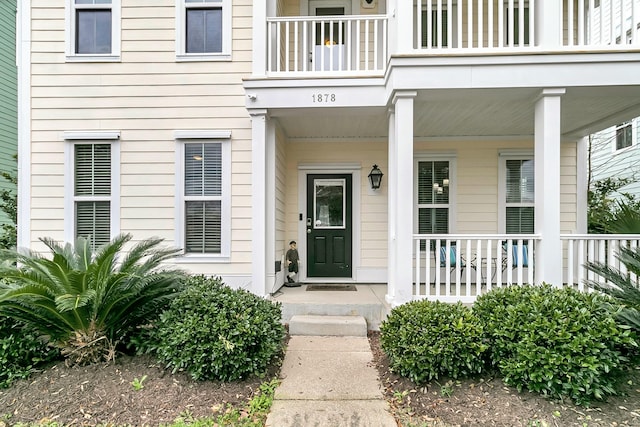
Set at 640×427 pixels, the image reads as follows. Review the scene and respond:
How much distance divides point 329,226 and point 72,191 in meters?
3.89

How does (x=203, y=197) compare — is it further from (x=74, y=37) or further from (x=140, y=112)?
(x=74, y=37)

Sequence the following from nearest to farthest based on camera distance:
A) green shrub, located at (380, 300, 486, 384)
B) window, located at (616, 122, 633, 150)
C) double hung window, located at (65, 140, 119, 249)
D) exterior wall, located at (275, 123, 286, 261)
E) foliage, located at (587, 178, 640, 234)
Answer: green shrub, located at (380, 300, 486, 384)
foliage, located at (587, 178, 640, 234)
double hung window, located at (65, 140, 119, 249)
exterior wall, located at (275, 123, 286, 261)
window, located at (616, 122, 633, 150)

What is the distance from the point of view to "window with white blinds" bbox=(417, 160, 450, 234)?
5.63 metres

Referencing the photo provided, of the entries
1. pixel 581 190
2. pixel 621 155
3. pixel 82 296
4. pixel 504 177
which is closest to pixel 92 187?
pixel 82 296

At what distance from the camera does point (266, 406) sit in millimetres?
2576

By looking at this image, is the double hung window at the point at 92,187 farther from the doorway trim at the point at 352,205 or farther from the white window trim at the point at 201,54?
the doorway trim at the point at 352,205

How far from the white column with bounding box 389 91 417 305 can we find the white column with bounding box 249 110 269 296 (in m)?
1.72

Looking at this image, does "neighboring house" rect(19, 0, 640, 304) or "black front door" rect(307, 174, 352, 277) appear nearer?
"neighboring house" rect(19, 0, 640, 304)

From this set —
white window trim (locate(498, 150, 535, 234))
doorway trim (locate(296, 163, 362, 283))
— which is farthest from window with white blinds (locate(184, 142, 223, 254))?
white window trim (locate(498, 150, 535, 234))

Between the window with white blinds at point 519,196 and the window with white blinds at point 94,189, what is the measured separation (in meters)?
6.27

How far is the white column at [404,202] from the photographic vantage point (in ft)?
12.2

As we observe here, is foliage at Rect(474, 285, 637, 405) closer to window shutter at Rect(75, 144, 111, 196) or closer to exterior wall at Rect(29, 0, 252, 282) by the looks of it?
exterior wall at Rect(29, 0, 252, 282)

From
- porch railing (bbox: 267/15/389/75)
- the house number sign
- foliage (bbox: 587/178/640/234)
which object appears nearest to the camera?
foliage (bbox: 587/178/640/234)

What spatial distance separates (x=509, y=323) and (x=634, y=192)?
860 cm
